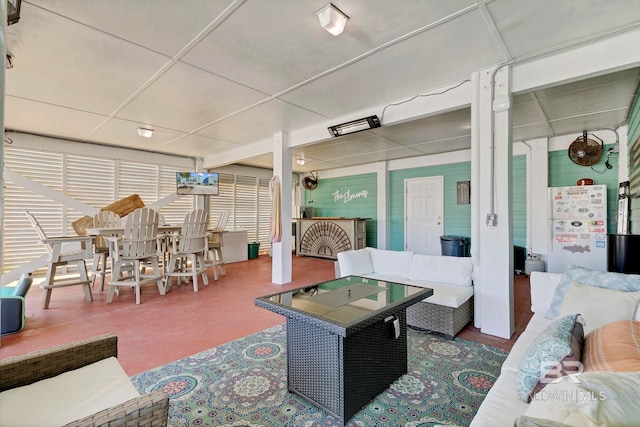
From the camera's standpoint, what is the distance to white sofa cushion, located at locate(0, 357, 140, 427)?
3.43ft

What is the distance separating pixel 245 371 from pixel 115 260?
300 centimetres

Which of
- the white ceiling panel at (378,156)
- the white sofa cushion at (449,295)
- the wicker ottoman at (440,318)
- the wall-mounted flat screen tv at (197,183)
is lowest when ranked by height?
the wicker ottoman at (440,318)

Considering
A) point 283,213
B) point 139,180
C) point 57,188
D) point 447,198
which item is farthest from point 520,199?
point 57,188

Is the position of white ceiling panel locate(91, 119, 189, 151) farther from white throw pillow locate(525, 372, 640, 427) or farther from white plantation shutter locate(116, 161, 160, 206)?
white throw pillow locate(525, 372, 640, 427)

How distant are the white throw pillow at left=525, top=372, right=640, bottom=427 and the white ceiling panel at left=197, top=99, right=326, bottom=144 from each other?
3.51m

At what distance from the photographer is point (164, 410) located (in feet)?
3.40

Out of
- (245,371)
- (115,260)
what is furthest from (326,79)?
(115,260)

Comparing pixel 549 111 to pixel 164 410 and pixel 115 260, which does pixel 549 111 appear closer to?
pixel 164 410

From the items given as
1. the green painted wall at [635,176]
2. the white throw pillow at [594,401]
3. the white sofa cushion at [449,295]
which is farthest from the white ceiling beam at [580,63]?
the white throw pillow at [594,401]

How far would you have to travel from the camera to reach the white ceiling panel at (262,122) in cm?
383

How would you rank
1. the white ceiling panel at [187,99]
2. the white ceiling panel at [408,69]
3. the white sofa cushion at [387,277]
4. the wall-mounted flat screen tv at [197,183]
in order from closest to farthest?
the white ceiling panel at [408,69] < the white ceiling panel at [187,99] < the white sofa cushion at [387,277] < the wall-mounted flat screen tv at [197,183]

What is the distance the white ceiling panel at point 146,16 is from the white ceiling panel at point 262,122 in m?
1.43

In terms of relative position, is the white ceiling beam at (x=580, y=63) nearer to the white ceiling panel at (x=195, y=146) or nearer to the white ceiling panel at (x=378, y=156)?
the white ceiling panel at (x=378, y=156)

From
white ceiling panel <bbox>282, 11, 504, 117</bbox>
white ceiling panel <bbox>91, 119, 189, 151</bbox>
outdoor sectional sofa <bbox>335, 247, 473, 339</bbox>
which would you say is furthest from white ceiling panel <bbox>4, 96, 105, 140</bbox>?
outdoor sectional sofa <bbox>335, 247, 473, 339</bbox>
